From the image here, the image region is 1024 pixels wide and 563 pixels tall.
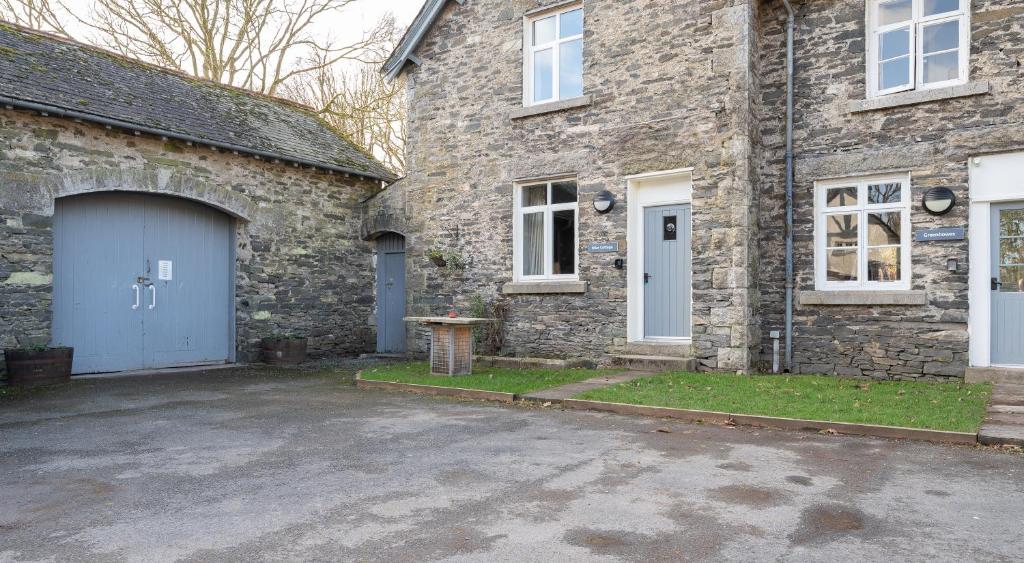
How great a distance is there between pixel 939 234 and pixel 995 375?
1.89 metres

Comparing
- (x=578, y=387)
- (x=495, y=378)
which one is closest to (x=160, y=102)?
(x=495, y=378)

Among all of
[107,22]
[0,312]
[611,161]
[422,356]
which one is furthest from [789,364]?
[107,22]

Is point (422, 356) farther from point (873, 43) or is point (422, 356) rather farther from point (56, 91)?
point (873, 43)

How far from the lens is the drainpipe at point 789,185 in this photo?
1036 cm

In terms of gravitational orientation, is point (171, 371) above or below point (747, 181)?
below

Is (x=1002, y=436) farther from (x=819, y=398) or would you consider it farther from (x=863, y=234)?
(x=863, y=234)

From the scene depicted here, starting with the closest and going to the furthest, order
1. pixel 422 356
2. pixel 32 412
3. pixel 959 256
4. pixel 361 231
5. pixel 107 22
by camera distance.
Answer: pixel 32 412, pixel 959 256, pixel 422 356, pixel 361 231, pixel 107 22

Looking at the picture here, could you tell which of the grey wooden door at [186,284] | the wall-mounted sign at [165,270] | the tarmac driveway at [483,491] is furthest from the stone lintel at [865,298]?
the wall-mounted sign at [165,270]

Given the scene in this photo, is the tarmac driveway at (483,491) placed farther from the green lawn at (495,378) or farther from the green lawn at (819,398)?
the green lawn at (495,378)

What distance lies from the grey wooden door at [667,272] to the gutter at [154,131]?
259 inches

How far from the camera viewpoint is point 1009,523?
4047 millimetres

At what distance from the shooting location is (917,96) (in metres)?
9.47

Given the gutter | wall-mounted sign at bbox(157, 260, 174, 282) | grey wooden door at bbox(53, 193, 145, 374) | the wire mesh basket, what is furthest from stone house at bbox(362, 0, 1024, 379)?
grey wooden door at bbox(53, 193, 145, 374)

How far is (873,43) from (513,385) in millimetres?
6868
